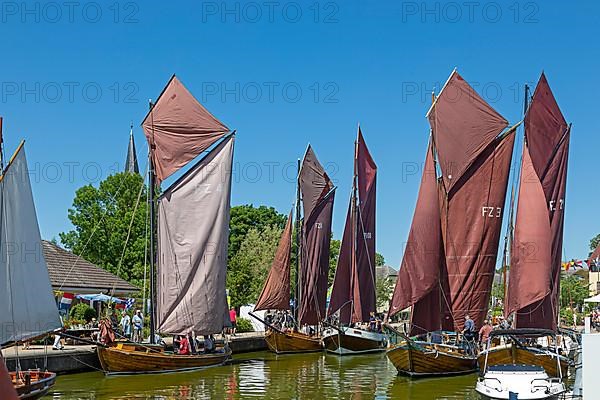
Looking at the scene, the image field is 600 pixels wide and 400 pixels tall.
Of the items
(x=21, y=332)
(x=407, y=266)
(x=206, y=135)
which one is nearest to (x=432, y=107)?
(x=407, y=266)

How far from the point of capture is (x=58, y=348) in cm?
2889

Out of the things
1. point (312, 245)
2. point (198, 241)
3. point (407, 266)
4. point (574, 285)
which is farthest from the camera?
point (574, 285)

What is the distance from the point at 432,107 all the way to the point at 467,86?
1755 millimetres

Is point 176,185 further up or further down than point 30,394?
further up

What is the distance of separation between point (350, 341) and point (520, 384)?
20.2m

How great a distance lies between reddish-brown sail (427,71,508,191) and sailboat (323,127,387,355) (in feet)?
38.2

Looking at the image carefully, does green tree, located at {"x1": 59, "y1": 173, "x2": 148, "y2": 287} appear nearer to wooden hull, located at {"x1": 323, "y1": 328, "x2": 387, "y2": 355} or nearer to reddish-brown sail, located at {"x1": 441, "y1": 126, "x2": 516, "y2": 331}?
wooden hull, located at {"x1": 323, "y1": 328, "x2": 387, "y2": 355}

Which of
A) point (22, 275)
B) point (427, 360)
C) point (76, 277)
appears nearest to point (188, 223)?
point (427, 360)

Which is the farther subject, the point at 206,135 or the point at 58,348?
the point at 206,135

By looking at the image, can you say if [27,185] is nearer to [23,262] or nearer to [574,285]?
[23,262]

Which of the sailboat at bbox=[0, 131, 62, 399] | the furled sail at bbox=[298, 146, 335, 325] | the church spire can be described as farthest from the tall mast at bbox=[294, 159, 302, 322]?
the church spire

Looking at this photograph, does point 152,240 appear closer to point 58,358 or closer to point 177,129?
point 177,129

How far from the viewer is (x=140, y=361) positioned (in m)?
28.0

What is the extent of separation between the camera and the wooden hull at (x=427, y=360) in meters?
27.4
